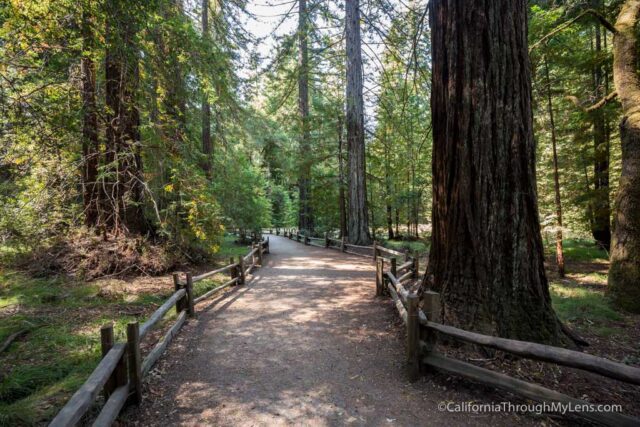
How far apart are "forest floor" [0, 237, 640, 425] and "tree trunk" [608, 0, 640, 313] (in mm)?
439

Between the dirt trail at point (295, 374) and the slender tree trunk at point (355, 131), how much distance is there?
7.62 metres

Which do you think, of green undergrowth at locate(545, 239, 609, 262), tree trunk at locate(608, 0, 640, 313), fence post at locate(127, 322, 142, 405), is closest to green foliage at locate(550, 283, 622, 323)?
tree trunk at locate(608, 0, 640, 313)

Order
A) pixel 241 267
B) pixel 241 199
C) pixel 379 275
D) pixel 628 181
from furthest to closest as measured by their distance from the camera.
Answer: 1. pixel 241 199
2. pixel 241 267
3. pixel 379 275
4. pixel 628 181

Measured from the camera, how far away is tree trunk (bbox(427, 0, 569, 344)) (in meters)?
3.88

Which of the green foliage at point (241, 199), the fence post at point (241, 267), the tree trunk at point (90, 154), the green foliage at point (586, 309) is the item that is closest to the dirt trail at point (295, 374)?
the fence post at point (241, 267)

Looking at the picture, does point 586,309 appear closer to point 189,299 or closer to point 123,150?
point 189,299

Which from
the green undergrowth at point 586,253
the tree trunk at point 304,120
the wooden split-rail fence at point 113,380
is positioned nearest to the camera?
the wooden split-rail fence at point 113,380

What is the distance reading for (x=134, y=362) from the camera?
3432 mm

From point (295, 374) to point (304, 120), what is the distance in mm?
15544

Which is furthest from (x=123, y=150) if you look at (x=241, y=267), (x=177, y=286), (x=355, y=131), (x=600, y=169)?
(x=600, y=169)

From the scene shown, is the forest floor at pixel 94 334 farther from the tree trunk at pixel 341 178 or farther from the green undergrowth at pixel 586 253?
the tree trunk at pixel 341 178

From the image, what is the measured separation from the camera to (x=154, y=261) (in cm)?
923

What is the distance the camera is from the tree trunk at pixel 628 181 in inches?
225

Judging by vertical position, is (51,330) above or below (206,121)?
below
